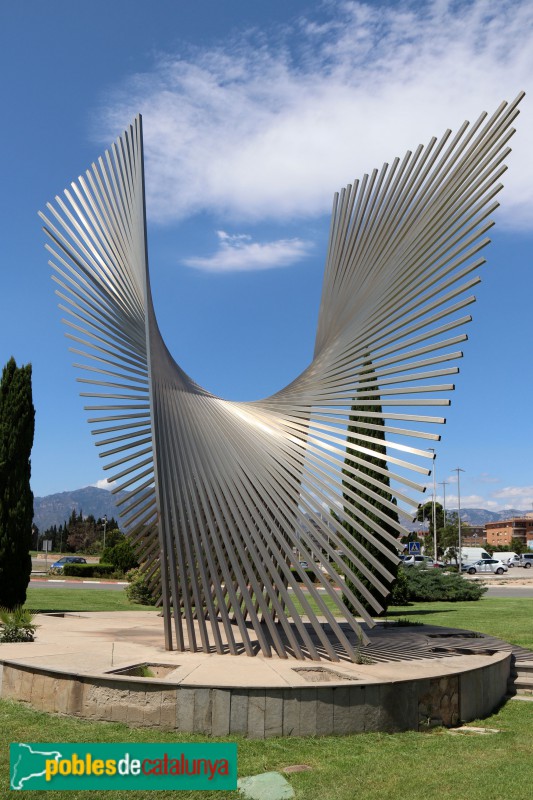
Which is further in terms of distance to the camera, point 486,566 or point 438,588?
point 486,566

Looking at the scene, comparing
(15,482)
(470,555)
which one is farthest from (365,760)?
(470,555)

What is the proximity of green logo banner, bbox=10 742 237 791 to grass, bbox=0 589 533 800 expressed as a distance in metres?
0.11

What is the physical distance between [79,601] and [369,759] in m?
12.9

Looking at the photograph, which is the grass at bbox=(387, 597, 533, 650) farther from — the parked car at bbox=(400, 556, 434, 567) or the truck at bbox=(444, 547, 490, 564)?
the truck at bbox=(444, 547, 490, 564)

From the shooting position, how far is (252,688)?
579 centimetres

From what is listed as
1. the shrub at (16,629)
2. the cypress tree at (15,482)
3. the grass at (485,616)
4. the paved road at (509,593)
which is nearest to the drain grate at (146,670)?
the shrub at (16,629)

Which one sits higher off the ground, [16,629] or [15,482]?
[15,482]

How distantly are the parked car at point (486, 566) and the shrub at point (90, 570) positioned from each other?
2317cm

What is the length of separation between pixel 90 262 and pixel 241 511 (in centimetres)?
444

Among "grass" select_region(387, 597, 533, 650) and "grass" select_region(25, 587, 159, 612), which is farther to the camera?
"grass" select_region(25, 587, 159, 612)

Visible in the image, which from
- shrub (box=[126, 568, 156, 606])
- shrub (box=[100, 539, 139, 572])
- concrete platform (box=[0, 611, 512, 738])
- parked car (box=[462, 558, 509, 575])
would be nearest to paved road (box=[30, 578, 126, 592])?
shrub (box=[100, 539, 139, 572])

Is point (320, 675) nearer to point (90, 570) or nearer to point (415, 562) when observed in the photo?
point (90, 570)

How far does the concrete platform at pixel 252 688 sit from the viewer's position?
579 centimetres

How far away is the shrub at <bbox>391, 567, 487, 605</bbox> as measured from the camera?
19609 mm
